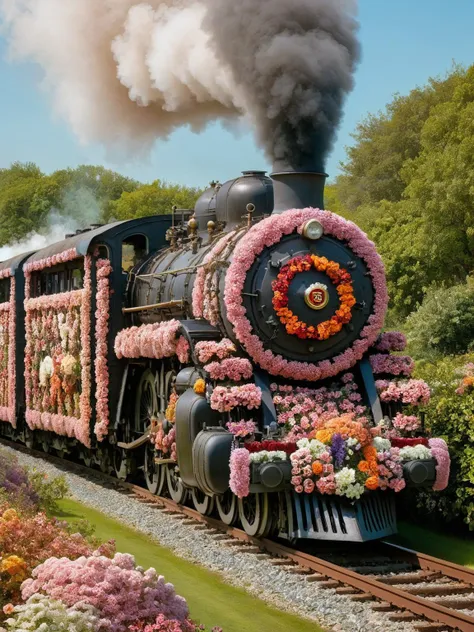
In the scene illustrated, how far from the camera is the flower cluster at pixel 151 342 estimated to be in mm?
11711

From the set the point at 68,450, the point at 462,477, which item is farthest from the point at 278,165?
the point at 68,450

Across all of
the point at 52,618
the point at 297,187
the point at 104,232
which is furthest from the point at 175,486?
the point at 52,618

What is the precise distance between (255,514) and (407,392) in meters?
2.37

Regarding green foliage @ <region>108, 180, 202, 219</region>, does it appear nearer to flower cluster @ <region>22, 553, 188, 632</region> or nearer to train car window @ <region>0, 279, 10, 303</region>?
train car window @ <region>0, 279, 10, 303</region>

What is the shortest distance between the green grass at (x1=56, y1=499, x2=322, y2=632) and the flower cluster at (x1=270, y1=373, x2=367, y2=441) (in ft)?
6.39

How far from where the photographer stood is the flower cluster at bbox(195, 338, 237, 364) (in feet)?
35.8

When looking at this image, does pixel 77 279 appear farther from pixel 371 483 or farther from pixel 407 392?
pixel 371 483

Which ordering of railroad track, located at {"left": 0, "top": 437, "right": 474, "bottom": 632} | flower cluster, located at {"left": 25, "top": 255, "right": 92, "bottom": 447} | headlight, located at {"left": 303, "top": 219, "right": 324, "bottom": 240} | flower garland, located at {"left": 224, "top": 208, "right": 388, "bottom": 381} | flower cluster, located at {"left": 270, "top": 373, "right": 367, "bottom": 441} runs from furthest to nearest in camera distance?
flower cluster, located at {"left": 25, "top": 255, "right": 92, "bottom": 447} → headlight, located at {"left": 303, "top": 219, "right": 324, "bottom": 240} → flower garland, located at {"left": 224, "top": 208, "right": 388, "bottom": 381} → flower cluster, located at {"left": 270, "top": 373, "right": 367, "bottom": 441} → railroad track, located at {"left": 0, "top": 437, "right": 474, "bottom": 632}

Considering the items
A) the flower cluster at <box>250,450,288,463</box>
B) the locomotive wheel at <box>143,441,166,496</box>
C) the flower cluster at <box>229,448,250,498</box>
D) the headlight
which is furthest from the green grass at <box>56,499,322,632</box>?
the headlight

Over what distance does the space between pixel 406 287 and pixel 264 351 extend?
2414 centimetres

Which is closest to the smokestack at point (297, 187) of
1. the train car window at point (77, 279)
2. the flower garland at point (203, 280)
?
the flower garland at point (203, 280)

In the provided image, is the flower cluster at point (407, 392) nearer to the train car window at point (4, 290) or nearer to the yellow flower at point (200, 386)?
the yellow flower at point (200, 386)

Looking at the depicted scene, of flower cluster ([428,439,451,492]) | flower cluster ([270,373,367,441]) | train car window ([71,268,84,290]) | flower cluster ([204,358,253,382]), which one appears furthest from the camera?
train car window ([71,268,84,290])

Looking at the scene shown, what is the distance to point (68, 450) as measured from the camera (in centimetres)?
1733
